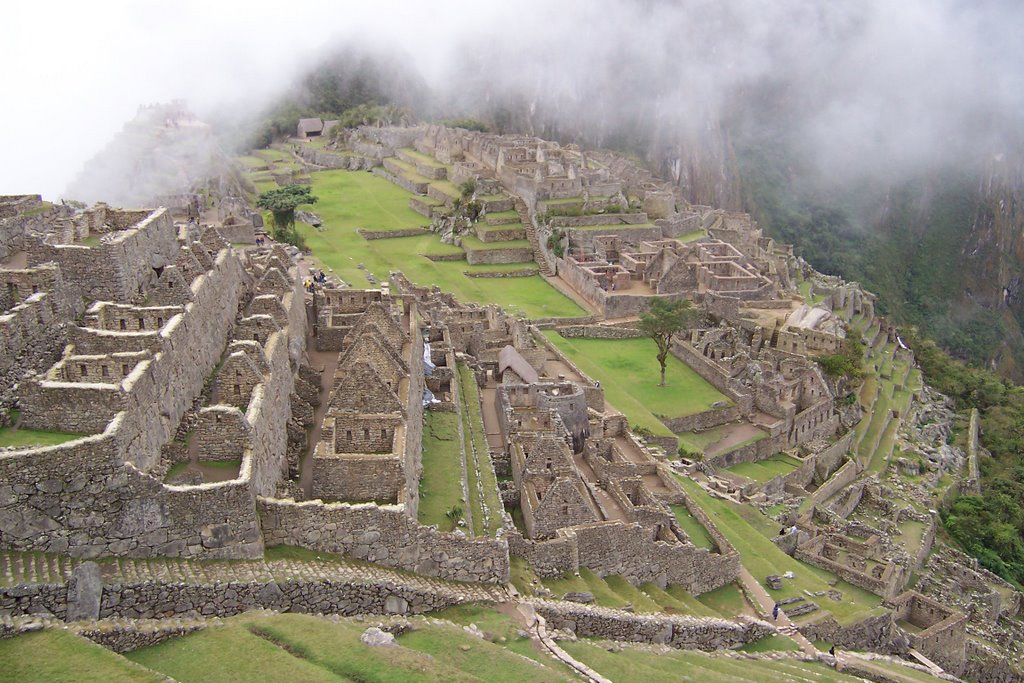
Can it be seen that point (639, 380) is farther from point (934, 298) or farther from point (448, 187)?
point (934, 298)

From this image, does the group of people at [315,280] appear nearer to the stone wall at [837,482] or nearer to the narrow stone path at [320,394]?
the narrow stone path at [320,394]

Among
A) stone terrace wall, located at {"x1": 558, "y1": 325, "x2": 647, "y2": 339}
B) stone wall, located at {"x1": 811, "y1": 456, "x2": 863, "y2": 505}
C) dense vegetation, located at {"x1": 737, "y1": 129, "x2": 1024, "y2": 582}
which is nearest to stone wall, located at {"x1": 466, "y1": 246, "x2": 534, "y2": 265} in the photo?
stone terrace wall, located at {"x1": 558, "y1": 325, "x2": 647, "y2": 339}

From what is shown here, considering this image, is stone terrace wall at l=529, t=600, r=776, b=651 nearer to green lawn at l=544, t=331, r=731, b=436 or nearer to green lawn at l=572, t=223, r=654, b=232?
green lawn at l=544, t=331, r=731, b=436

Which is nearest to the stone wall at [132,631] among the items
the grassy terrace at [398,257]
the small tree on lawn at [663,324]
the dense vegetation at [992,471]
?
the grassy terrace at [398,257]

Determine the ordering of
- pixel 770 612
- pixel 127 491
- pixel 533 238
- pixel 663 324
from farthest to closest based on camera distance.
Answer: pixel 533 238 → pixel 663 324 → pixel 770 612 → pixel 127 491

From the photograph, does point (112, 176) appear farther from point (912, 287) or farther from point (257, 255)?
point (912, 287)

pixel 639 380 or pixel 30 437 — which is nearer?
pixel 30 437

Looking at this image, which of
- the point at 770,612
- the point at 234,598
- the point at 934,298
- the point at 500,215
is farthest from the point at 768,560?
the point at 934,298
